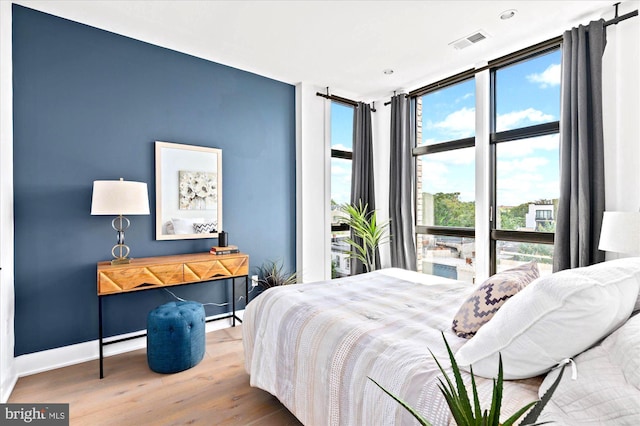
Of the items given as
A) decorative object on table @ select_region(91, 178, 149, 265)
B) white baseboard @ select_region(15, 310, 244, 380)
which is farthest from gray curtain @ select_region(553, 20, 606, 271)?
white baseboard @ select_region(15, 310, 244, 380)

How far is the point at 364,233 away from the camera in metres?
4.23

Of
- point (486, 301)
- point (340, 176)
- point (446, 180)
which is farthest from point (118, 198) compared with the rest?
point (446, 180)

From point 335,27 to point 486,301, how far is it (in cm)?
245

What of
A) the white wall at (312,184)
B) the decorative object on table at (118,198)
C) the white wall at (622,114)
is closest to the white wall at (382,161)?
the white wall at (312,184)

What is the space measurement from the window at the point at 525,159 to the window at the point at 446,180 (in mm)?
301

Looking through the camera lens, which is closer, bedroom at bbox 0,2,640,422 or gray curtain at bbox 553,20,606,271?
bedroom at bbox 0,2,640,422

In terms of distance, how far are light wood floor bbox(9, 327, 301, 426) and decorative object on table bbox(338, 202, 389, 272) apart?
6.93 ft

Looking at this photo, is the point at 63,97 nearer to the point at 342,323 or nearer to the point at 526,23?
the point at 342,323

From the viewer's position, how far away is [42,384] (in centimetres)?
237

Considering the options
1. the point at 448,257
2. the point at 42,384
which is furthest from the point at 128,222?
the point at 448,257

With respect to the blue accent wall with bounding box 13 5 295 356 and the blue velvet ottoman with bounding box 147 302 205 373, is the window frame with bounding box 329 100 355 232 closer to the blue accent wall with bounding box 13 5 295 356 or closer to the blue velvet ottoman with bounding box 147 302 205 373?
the blue accent wall with bounding box 13 5 295 356

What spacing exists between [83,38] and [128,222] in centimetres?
156

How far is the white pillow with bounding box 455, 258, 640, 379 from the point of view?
98 centimetres

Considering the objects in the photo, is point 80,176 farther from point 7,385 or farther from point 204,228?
point 7,385
